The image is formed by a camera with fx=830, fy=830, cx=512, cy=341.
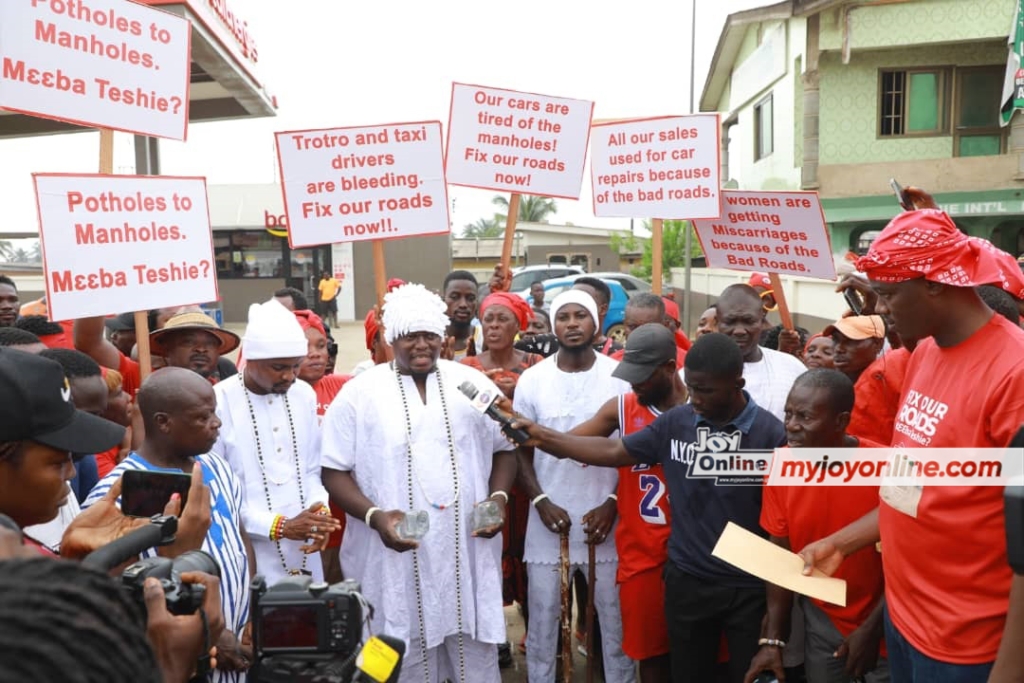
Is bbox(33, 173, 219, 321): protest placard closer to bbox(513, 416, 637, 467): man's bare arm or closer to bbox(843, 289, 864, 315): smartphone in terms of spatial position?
bbox(513, 416, 637, 467): man's bare arm

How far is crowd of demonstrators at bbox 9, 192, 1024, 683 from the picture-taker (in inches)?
94.1

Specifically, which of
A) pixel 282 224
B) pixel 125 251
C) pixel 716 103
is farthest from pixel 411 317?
pixel 716 103

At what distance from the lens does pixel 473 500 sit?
3.76 metres

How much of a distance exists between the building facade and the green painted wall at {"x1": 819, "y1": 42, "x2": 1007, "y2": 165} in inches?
0.9

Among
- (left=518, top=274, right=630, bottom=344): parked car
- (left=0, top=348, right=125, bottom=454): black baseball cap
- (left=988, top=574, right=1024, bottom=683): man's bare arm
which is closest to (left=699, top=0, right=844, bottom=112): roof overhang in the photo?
(left=518, top=274, right=630, bottom=344): parked car

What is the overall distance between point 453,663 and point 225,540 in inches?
56.8

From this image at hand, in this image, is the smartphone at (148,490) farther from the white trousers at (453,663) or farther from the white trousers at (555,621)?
the white trousers at (555,621)

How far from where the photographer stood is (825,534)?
10.6 ft

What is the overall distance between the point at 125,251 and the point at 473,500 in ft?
6.73

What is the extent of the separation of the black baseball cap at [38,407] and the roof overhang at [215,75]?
8.55 meters

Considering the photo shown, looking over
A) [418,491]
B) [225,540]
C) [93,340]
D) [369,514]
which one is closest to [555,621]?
[418,491]

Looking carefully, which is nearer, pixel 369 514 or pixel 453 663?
pixel 369 514

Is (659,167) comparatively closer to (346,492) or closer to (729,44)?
(346,492)

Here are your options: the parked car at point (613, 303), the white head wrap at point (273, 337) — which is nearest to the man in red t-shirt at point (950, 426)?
the white head wrap at point (273, 337)
